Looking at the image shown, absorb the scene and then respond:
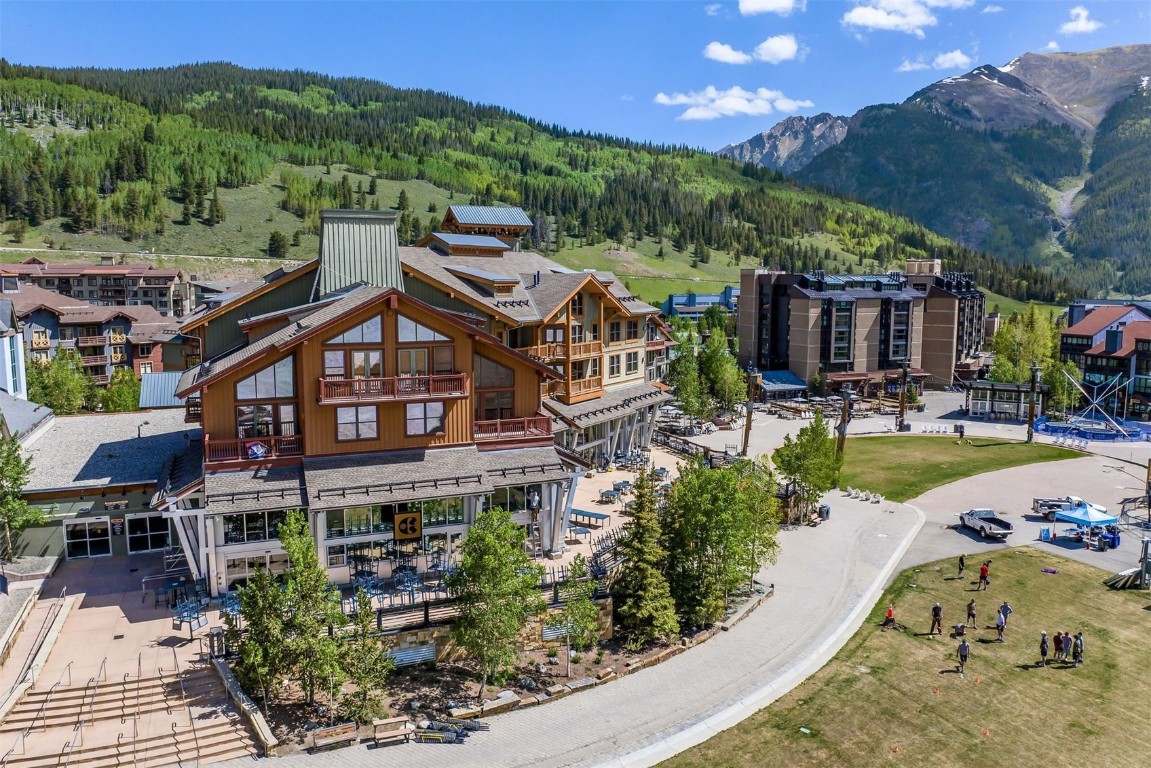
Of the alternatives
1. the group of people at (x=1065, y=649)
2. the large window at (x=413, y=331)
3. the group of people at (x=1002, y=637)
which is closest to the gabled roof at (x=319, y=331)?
the large window at (x=413, y=331)

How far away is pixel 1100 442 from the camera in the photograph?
2788 inches

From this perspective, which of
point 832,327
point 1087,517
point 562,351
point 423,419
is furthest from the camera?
point 832,327

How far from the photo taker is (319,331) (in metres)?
28.7

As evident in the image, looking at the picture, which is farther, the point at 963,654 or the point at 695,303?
the point at 695,303

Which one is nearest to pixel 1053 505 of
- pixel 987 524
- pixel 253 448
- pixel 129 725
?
pixel 987 524

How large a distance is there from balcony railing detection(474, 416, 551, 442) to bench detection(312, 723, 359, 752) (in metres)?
13.1

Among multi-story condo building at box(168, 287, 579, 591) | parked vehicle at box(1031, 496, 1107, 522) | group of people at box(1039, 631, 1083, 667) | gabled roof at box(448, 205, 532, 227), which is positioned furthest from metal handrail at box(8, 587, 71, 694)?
parked vehicle at box(1031, 496, 1107, 522)

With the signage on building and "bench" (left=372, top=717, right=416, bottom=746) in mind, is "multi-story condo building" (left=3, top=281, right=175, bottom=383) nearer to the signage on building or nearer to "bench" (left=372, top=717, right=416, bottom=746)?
the signage on building

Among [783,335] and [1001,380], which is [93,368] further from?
[1001,380]

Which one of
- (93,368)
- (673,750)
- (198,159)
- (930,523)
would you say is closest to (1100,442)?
(930,523)

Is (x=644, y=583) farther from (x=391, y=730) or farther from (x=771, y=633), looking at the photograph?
(x=391, y=730)

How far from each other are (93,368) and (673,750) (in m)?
84.3

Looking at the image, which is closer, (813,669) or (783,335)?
(813,669)

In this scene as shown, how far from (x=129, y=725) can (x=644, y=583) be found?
17.0 metres
